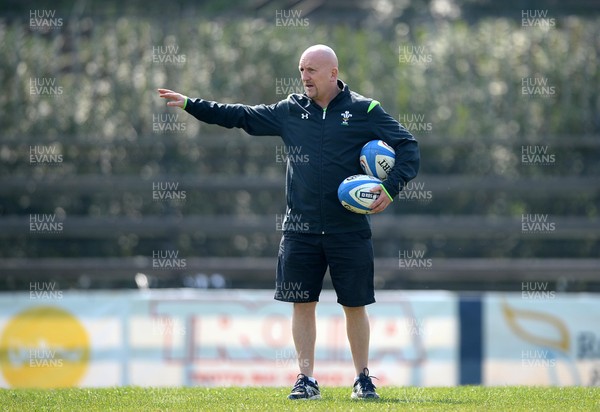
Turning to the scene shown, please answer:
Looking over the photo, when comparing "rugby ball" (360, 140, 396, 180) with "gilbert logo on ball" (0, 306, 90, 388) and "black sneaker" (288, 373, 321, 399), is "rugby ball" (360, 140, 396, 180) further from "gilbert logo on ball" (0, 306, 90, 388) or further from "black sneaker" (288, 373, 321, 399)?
"gilbert logo on ball" (0, 306, 90, 388)

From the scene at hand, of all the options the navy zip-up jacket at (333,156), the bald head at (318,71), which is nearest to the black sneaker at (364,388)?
the navy zip-up jacket at (333,156)

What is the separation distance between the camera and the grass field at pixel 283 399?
20.6ft

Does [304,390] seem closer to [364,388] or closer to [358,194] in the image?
[364,388]

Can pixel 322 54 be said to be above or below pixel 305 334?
above

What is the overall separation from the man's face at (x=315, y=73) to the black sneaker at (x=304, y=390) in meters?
1.91

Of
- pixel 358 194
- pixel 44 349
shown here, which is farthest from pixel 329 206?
pixel 44 349

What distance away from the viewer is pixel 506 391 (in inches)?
292

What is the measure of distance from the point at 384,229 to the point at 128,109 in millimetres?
4357

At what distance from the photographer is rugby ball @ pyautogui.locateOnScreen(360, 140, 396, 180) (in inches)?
264

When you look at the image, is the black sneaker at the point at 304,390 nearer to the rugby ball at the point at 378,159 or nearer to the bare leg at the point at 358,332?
the bare leg at the point at 358,332

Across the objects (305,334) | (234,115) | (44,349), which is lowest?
(44,349)

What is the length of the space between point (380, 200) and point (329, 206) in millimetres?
371

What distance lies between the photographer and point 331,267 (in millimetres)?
6859

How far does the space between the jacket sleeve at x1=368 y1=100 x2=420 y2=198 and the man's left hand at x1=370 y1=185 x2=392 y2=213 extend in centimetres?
13
